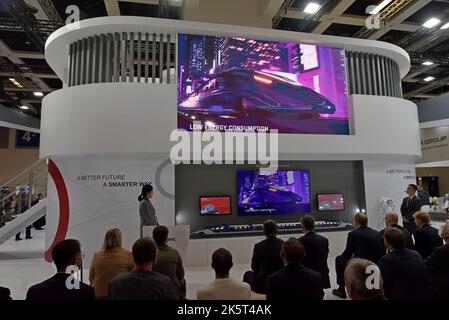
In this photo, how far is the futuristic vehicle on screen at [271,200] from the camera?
21.1 feet

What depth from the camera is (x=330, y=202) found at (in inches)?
270

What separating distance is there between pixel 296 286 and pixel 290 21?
9.39 m

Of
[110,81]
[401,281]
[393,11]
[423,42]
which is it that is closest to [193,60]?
[110,81]

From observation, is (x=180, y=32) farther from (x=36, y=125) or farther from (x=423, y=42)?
(x=36, y=125)

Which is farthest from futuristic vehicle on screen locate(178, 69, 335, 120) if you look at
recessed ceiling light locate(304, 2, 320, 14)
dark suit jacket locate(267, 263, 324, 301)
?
dark suit jacket locate(267, 263, 324, 301)

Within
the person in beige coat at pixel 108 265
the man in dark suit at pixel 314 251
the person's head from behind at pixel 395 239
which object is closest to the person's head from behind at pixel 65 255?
the person in beige coat at pixel 108 265

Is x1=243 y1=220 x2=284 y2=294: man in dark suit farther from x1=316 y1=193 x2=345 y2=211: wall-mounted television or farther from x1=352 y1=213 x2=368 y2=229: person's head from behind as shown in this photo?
x1=316 y1=193 x2=345 y2=211: wall-mounted television

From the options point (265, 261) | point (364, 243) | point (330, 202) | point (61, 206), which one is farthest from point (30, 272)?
point (330, 202)

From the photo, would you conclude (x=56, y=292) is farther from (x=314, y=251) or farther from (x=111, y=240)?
(x=314, y=251)

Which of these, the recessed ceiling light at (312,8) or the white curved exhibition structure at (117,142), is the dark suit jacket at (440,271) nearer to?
→ the white curved exhibition structure at (117,142)

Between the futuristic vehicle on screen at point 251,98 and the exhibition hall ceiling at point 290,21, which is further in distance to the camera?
the exhibition hall ceiling at point 290,21

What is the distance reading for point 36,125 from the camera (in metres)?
15.2

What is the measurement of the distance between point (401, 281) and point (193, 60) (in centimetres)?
509

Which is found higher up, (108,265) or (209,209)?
(209,209)
